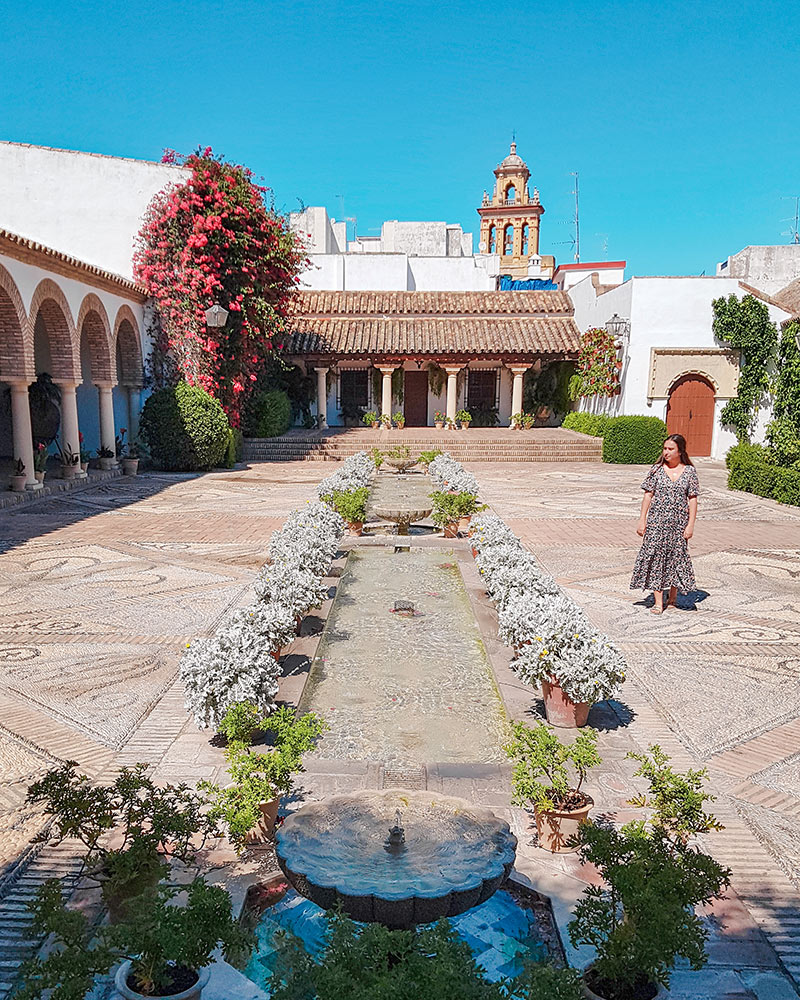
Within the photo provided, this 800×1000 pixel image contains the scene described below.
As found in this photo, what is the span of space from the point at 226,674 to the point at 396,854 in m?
1.73

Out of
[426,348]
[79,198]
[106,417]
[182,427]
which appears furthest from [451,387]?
[79,198]

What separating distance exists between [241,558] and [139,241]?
13364mm

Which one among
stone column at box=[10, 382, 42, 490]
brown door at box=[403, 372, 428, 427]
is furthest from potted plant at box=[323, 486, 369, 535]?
brown door at box=[403, 372, 428, 427]

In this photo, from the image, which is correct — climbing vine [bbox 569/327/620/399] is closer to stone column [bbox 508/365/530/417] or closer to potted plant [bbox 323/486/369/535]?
stone column [bbox 508/365/530/417]

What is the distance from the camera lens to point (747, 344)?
20.1 meters

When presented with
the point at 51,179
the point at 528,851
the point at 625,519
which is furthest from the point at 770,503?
the point at 51,179

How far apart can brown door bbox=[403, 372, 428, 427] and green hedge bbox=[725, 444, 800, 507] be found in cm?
1331

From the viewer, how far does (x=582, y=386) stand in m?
23.8

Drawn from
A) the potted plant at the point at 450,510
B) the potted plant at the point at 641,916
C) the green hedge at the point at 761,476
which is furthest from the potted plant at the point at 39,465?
the green hedge at the point at 761,476

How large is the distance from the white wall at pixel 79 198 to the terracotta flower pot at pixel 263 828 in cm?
1871

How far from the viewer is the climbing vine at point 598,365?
22109 millimetres

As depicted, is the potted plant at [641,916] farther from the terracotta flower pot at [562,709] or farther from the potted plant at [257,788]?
the terracotta flower pot at [562,709]

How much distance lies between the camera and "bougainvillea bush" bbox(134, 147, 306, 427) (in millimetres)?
17625

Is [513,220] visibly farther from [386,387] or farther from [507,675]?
[507,675]
